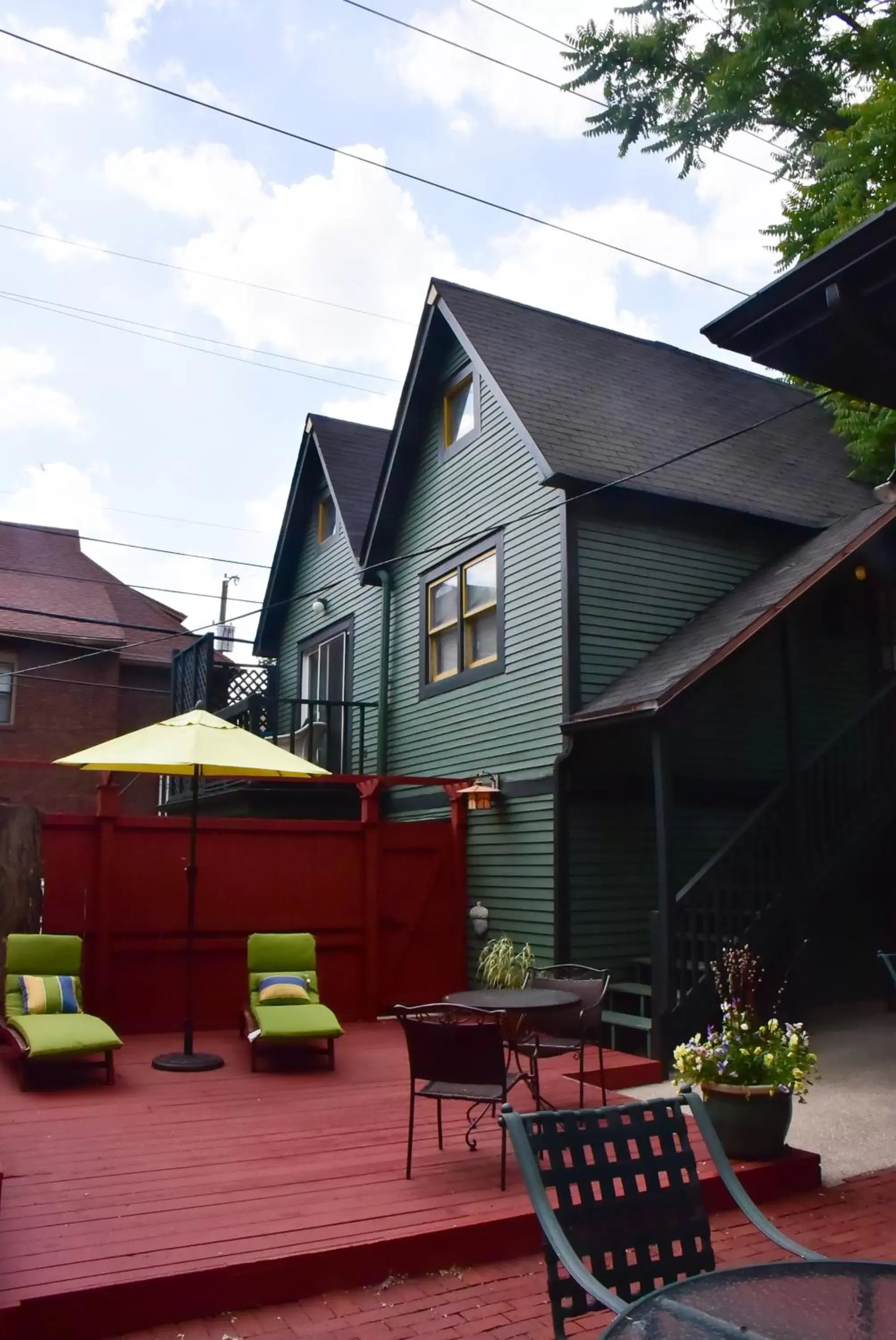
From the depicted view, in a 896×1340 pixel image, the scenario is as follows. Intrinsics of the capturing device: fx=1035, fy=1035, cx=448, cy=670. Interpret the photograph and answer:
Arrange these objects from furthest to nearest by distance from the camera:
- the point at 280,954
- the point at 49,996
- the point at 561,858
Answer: the point at 561,858 → the point at 280,954 → the point at 49,996

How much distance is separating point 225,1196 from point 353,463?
12.4 m

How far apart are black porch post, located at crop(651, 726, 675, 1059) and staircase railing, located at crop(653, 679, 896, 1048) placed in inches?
0.5

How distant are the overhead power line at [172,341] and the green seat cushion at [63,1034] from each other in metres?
11.4

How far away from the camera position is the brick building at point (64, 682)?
21.4 m

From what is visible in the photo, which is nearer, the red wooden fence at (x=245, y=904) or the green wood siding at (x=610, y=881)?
the red wooden fence at (x=245, y=904)

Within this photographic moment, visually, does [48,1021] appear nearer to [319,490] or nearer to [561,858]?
[561,858]

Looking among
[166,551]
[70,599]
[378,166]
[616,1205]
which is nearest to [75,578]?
[70,599]

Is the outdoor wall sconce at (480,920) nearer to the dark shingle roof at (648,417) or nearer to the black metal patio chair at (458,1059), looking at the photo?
the dark shingle roof at (648,417)

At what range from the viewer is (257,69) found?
854 centimetres

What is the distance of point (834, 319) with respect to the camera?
368 cm

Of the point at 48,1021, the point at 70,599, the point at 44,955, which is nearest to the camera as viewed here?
the point at 48,1021

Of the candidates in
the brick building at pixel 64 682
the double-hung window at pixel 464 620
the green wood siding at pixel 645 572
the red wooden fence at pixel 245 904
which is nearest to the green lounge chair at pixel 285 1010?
the red wooden fence at pixel 245 904

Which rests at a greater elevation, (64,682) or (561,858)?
(64,682)

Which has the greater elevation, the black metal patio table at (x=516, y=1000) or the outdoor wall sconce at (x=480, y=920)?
the outdoor wall sconce at (x=480, y=920)
